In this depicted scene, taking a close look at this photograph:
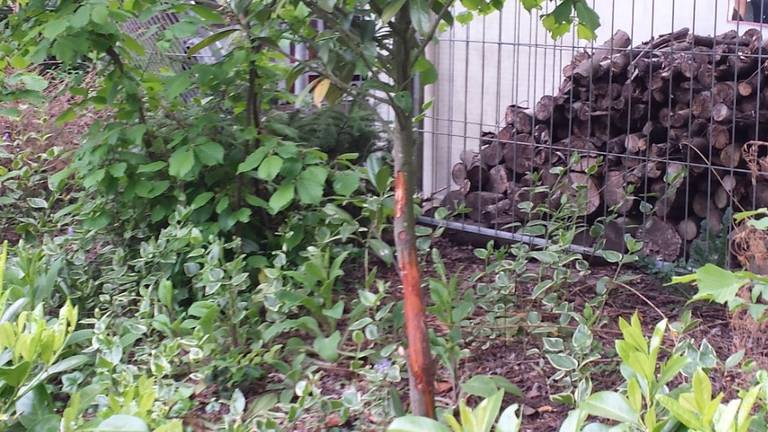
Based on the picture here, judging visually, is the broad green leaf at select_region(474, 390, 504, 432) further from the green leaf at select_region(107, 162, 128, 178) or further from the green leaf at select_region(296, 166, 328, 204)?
the green leaf at select_region(107, 162, 128, 178)

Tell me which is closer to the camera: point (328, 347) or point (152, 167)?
point (328, 347)

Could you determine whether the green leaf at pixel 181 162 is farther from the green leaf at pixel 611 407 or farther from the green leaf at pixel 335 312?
the green leaf at pixel 611 407

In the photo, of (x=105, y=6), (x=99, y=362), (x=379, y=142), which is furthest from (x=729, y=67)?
(x=99, y=362)

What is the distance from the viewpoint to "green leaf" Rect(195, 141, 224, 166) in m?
3.79

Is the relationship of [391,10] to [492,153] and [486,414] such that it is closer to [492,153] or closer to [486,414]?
[486,414]

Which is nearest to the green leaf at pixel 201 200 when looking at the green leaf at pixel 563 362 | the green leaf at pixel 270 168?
the green leaf at pixel 270 168

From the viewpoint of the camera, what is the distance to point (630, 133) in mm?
5043

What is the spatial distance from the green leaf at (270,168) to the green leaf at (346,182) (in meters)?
0.29

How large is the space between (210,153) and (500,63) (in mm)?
2510

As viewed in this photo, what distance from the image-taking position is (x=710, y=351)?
2.62 metres

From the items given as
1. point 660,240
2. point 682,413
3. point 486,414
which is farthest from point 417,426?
point 660,240

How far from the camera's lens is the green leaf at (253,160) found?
3.69 m

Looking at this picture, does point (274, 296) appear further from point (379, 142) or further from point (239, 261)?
point (379, 142)

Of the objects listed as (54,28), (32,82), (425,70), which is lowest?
(32,82)
